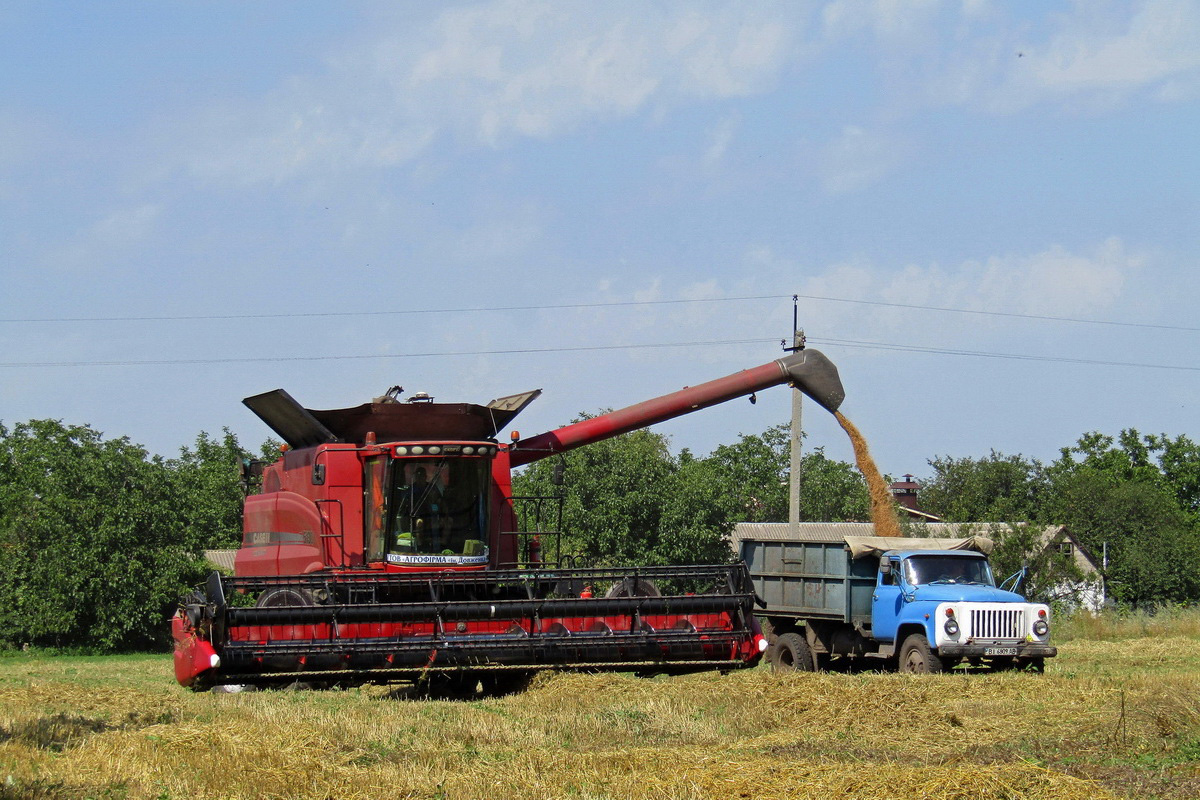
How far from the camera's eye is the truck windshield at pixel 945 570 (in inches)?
660

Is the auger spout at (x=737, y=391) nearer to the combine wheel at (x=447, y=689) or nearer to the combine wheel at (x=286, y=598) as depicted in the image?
the combine wheel at (x=447, y=689)

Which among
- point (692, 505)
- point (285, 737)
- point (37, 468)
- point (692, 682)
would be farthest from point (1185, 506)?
point (285, 737)

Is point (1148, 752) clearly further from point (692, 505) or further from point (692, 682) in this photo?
point (692, 505)

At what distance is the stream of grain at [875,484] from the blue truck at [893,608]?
5.74 feet

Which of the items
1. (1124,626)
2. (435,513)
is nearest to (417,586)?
(435,513)

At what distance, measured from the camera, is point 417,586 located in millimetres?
11789

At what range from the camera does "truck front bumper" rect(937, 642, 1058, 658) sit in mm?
15664

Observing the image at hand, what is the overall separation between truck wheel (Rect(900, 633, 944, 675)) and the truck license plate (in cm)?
57

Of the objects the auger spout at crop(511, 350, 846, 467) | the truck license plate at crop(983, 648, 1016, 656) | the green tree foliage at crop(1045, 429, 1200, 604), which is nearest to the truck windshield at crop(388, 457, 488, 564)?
the auger spout at crop(511, 350, 846, 467)

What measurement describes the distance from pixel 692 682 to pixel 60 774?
741 centimetres

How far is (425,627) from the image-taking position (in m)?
10.9

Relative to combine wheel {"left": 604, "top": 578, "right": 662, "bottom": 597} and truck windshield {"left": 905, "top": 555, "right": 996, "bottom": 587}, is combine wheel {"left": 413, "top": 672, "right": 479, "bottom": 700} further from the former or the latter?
truck windshield {"left": 905, "top": 555, "right": 996, "bottom": 587}

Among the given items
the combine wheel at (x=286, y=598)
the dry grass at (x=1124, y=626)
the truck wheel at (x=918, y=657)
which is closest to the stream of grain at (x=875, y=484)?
the truck wheel at (x=918, y=657)

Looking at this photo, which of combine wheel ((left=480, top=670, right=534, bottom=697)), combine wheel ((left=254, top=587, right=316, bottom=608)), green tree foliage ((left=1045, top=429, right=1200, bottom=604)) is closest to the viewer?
combine wheel ((left=254, top=587, right=316, bottom=608))
